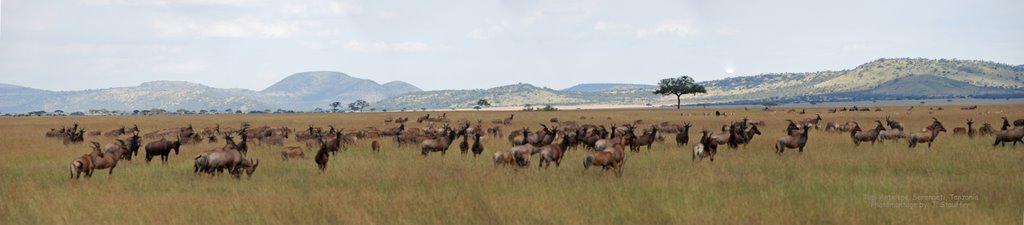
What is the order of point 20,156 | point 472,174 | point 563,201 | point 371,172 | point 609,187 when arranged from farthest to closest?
point 20,156 → point 371,172 → point 472,174 → point 609,187 → point 563,201

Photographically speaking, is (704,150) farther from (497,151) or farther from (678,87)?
(678,87)

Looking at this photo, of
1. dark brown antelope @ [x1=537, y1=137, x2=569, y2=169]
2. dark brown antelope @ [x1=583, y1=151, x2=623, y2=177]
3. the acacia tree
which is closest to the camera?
dark brown antelope @ [x1=583, y1=151, x2=623, y2=177]

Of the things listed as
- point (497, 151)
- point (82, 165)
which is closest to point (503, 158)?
point (497, 151)

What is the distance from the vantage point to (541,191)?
1409 centimetres

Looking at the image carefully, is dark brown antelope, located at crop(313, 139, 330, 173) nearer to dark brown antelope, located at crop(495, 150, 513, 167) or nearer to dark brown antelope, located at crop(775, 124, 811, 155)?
dark brown antelope, located at crop(495, 150, 513, 167)

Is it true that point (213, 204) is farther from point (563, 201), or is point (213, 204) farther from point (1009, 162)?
point (1009, 162)

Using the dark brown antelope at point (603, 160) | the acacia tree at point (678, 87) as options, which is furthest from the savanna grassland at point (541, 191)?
the acacia tree at point (678, 87)

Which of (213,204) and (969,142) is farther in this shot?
(969,142)

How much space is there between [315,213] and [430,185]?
374 centimetres

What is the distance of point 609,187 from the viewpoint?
1441 centimetres

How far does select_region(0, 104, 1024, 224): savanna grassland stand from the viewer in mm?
11344

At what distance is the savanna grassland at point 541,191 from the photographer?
11344 millimetres

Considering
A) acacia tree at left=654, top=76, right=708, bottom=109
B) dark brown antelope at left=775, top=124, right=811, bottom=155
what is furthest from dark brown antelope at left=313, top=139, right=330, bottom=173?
acacia tree at left=654, top=76, right=708, bottom=109

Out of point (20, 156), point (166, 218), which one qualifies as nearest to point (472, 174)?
point (166, 218)
